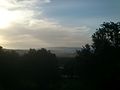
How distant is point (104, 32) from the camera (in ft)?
160

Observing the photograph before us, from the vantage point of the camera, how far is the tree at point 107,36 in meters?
47.9

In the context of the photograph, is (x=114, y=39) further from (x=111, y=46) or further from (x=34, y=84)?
(x=34, y=84)

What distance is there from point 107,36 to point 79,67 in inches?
222

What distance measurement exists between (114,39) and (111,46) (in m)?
1.76

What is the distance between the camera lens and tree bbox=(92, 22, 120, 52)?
157 feet

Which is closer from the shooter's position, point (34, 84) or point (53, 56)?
point (34, 84)

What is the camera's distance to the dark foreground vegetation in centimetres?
4581

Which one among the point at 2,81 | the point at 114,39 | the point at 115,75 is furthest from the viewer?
the point at 2,81

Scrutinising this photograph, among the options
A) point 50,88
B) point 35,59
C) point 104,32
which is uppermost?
point 104,32

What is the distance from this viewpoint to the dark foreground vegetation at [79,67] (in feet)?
150

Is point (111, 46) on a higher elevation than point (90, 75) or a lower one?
higher

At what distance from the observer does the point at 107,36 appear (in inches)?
1916

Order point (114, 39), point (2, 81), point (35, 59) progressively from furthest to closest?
1. point (35, 59)
2. point (2, 81)
3. point (114, 39)

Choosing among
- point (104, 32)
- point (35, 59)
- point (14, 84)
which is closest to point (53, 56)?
point (35, 59)
